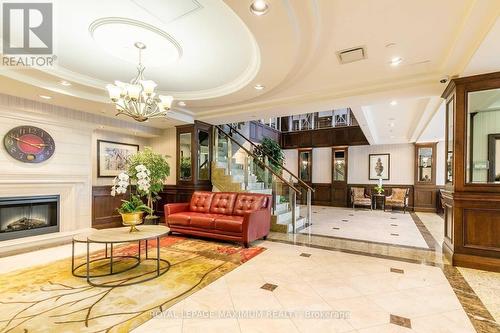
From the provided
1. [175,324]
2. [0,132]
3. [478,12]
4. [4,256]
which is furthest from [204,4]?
[4,256]

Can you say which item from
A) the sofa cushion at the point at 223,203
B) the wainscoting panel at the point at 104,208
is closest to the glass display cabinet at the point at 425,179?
the sofa cushion at the point at 223,203

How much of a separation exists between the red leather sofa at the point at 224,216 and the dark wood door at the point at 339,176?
6235 millimetres

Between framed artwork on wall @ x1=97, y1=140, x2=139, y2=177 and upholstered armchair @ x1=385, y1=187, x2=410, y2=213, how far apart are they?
8.90 metres

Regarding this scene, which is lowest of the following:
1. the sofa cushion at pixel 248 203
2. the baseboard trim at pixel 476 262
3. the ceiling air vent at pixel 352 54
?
the baseboard trim at pixel 476 262

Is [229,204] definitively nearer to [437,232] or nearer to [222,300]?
[222,300]

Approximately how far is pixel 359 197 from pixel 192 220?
7.18 m

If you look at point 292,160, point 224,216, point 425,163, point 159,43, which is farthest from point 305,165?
point 159,43

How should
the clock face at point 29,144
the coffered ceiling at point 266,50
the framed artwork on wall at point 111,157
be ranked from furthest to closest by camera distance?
the framed artwork on wall at point 111,157 → the clock face at point 29,144 → the coffered ceiling at point 266,50

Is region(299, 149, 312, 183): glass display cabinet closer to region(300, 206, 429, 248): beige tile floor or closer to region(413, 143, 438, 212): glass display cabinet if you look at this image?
region(300, 206, 429, 248): beige tile floor

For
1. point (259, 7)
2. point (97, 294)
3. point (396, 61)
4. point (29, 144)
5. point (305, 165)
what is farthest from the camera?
point (305, 165)

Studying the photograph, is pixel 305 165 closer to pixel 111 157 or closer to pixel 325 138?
pixel 325 138

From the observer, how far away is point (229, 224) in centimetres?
443

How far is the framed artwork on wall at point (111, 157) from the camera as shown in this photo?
6.14 m

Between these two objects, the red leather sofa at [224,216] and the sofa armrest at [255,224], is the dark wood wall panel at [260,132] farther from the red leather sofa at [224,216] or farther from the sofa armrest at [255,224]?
the sofa armrest at [255,224]
